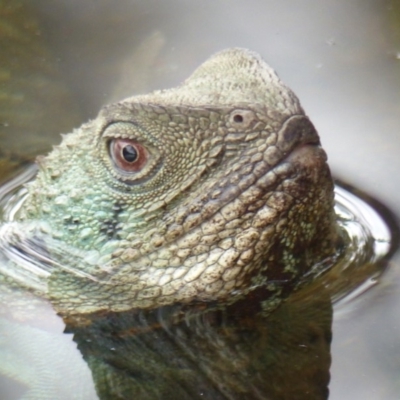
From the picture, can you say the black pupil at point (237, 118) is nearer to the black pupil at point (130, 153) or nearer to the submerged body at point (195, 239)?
the submerged body at point (195, 239)

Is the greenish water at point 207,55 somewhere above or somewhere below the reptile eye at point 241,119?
above

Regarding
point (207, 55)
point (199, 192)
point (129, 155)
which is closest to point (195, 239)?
point (199, 192)

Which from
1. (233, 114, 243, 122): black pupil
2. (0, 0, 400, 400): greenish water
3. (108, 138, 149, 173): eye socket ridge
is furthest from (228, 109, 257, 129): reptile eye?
(0, 0, 400, 400): greenish water

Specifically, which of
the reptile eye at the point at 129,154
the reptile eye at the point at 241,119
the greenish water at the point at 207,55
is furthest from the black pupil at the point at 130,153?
the greenish water at the point at 207,55

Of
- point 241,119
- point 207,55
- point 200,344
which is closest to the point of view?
point 241,119

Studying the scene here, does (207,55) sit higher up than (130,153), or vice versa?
(207,55)

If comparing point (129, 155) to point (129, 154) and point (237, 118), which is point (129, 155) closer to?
point (129, 154)

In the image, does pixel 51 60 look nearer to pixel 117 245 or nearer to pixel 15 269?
pixel 15 269
